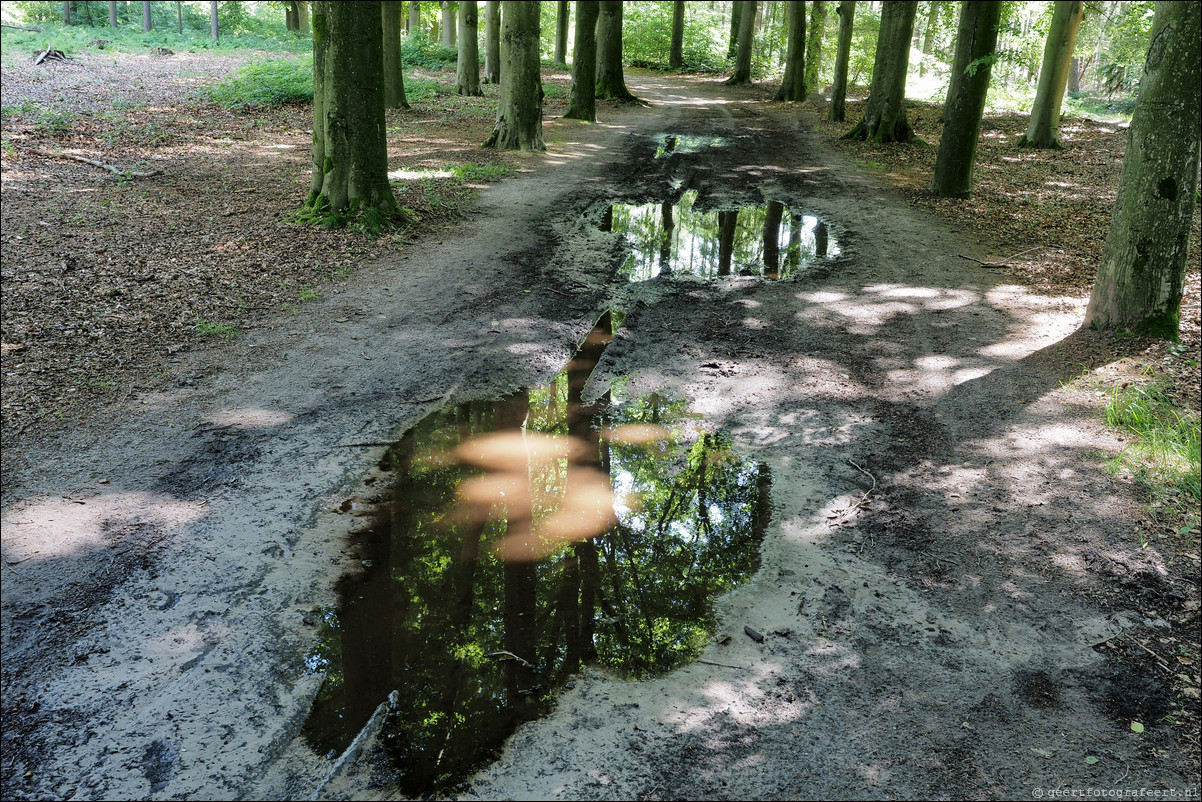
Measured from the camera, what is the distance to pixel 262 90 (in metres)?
18.5

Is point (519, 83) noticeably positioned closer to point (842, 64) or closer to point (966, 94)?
point (966, 94)

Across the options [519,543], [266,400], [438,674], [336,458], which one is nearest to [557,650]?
[438,674]

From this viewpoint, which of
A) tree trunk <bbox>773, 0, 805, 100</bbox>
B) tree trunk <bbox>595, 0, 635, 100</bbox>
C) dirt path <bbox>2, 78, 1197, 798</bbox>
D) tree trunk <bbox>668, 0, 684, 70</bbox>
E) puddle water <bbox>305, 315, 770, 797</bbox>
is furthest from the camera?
tree trunk <bbox>668, 0, 684, 70</bbox>

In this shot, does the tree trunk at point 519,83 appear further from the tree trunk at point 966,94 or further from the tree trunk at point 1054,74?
the tree trunk at point 1054,74

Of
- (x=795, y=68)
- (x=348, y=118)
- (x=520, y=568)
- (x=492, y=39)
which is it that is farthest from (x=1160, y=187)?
(x=492, y=39)


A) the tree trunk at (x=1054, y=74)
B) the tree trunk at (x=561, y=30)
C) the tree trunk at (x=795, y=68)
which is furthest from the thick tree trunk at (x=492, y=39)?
the tree trunk at (x=1054, y=74)

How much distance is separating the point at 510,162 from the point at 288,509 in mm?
11152

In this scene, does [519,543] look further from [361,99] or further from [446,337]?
[361,99]

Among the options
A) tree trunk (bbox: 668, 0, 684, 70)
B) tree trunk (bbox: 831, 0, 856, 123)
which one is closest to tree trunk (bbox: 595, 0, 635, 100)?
tree trunk (bbox: 831, 0, 856, 123)

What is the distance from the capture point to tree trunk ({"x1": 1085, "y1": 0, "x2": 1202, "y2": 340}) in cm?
625

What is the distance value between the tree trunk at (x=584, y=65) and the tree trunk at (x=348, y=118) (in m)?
10.7

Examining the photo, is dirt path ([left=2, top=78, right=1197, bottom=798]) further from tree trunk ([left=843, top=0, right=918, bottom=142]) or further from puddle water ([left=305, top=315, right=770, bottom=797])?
tree trunk ([left=843, top=0, right=918, bottom=142])

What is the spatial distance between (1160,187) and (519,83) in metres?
11.4

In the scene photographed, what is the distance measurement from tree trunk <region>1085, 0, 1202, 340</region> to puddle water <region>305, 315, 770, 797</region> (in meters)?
4.03
